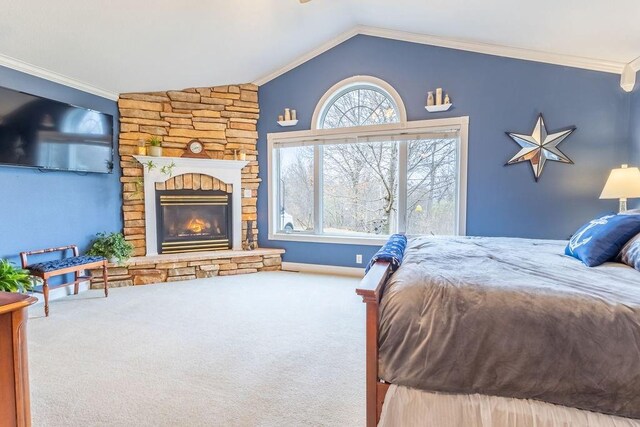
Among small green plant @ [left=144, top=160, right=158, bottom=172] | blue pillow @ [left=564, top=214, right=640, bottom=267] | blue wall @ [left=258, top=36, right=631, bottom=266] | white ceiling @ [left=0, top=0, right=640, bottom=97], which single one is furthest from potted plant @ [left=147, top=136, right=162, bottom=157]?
blue pillow @ [left=564, top=214, right=640, bottom=267]

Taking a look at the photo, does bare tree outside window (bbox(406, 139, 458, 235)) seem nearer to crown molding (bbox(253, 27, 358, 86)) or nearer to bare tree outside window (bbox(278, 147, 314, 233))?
bare tree outside window (bbox(278, 147, 314, 233))

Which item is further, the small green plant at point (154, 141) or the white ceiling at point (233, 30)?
the small green plant at point (154, 141)

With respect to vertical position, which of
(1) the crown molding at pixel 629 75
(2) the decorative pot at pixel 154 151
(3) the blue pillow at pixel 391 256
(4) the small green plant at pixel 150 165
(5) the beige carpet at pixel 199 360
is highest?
(1) the crown molding at pixel 629 75

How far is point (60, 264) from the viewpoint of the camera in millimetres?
3330

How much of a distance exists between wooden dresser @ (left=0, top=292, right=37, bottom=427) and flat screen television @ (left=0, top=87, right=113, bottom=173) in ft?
8.89

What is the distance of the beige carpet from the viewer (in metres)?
1.75

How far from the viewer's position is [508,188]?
388 centimetres

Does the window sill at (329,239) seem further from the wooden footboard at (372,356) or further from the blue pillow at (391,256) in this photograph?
the wooden footboard at (372,356)

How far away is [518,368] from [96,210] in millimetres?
4668

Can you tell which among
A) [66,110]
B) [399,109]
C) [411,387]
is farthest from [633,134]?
[66,110]

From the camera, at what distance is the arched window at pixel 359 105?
4391 mm

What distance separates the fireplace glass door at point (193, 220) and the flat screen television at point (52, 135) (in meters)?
0.87

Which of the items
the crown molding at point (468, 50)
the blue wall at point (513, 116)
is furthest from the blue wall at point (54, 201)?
the blue wall at point (513, 116)

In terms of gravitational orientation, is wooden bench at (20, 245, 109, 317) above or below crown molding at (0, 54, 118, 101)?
below
